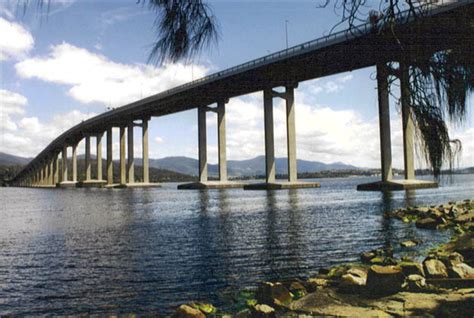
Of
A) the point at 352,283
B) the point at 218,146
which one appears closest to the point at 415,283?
the point at 352,283

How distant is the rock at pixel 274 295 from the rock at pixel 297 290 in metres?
0.39

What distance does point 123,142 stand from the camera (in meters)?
116

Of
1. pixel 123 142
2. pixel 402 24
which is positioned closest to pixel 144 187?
pixel 123 142

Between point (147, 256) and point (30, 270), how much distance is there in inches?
148

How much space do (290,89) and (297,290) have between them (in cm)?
6918

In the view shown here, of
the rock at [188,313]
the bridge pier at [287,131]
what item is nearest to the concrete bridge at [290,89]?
the bridge pier at [287,131]

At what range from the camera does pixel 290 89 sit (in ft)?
250

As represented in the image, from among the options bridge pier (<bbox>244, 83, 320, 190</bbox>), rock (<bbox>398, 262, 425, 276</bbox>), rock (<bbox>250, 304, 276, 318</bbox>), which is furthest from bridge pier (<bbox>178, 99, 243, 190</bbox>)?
rock (<bbox>250, 304, 276, 318</bbox>)

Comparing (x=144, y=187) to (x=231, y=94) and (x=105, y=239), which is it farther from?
(x=105, y=239)

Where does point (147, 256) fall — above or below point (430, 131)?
below

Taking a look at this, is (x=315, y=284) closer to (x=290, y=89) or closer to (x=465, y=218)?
(x=465, y=218)

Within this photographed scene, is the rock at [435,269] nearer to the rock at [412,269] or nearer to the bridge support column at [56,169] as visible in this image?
the rock at [412,269]

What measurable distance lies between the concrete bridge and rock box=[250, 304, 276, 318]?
344 cm

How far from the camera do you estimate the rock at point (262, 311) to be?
7355 millimetres
